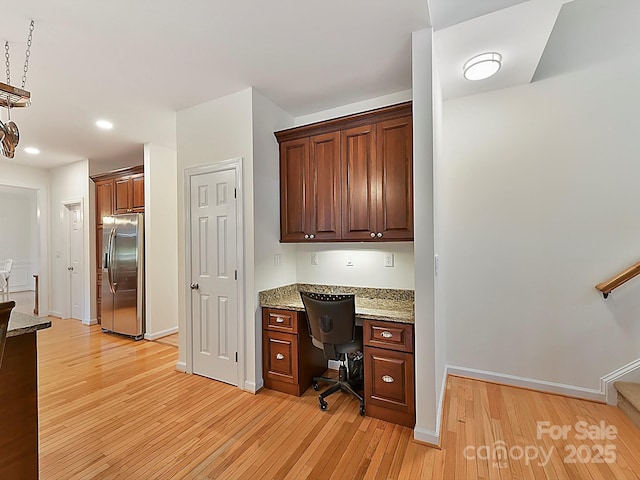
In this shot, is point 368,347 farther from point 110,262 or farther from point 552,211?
point 110,262

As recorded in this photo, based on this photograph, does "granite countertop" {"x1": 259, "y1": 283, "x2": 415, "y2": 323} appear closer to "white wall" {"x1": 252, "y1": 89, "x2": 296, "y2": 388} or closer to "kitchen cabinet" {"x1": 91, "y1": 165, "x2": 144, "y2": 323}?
"white wall" {"x1": 252, "y1": 89, "x2": 296, "y2": 388}

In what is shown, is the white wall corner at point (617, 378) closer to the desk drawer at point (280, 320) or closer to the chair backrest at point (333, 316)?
the chair backrest at point (333, 316)

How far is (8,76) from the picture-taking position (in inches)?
97.0

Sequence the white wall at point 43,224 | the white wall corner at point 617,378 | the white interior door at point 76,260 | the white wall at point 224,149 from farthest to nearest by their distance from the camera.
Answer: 1. the white wall at point 43,224
2. the white interior door at point 76,260
3. the white wall at point 224,149
4. the white wall corner at point 617,378

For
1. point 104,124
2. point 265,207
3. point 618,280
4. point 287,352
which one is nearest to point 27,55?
point 104,124

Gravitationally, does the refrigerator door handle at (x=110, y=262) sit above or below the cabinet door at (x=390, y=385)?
above

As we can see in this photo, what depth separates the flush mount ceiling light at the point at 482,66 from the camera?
2352mm

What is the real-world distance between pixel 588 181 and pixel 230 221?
10.5 ft

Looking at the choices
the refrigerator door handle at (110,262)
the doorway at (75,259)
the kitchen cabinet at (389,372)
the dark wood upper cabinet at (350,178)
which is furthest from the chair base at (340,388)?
the doorway at (75,259)

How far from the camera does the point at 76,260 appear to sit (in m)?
5.32

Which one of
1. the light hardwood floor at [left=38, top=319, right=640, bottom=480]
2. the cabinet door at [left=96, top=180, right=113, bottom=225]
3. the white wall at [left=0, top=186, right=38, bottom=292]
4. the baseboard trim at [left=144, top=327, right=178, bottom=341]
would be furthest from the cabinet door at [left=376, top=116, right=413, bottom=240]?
the white wall at [left=0, top=186, right=38, bottom=292]

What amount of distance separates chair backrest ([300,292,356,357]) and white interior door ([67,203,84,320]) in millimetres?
4891

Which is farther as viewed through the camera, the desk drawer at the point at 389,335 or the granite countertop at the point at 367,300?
the granite countertop at the point at 367,300

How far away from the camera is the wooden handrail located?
2.34 m
